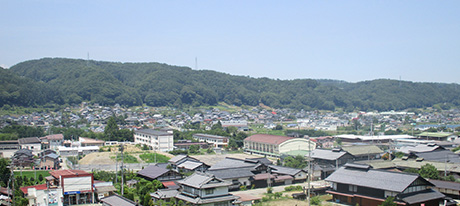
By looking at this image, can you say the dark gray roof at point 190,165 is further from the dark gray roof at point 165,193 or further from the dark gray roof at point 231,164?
the dark gray roof at point 165,193

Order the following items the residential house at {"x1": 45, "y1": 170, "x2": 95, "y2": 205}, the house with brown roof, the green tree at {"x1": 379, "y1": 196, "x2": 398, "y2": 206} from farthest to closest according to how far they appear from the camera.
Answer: the house with brown roof
the residential house at {"x1": 45, "y1": 170, "x2": 95, "y2": 205}
the green tree at {"x1": 379, "y1": 196, "x2": 398, "y2": 206}

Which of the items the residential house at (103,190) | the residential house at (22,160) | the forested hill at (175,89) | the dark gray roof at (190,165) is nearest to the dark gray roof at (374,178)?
the dark gray roof at (190,165)

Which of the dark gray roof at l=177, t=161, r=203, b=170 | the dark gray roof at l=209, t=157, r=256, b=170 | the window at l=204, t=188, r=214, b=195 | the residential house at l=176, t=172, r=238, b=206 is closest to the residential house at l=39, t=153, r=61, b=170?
the dark gray roof at l=177, t=161, r=203, b=170

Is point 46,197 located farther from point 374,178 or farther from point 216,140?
point 216,140

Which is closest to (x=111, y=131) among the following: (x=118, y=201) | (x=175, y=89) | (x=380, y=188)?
(x=118, y=201)

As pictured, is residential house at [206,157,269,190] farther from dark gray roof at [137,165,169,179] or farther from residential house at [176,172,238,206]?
residential house at [176,172,238,206]

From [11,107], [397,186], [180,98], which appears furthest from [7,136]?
[180,98]

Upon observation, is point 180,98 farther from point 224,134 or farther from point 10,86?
point 224,134
